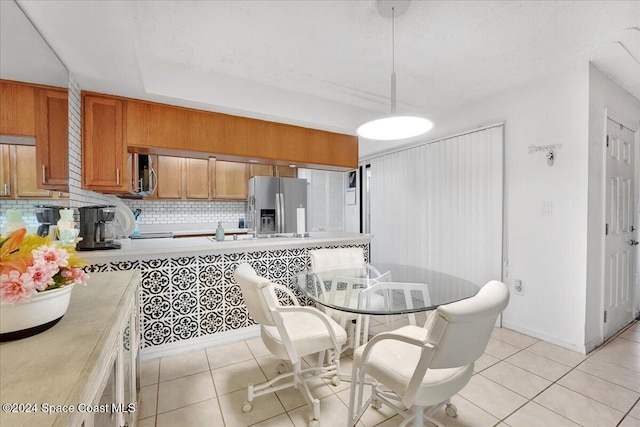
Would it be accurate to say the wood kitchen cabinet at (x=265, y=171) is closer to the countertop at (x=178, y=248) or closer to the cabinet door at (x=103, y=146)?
the countertop at (x=178, y=248)

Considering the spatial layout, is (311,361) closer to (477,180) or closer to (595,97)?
(477,180)

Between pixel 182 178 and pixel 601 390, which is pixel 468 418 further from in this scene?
pixel 182 178

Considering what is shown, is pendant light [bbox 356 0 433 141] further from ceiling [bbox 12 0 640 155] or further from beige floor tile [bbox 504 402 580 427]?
beige floor tile [bbox 504 402 580 427]

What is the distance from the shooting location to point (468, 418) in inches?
63.3

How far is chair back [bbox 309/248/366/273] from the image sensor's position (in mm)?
2496

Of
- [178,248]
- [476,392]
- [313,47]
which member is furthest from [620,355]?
[178,248]

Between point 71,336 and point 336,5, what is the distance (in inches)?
81.0

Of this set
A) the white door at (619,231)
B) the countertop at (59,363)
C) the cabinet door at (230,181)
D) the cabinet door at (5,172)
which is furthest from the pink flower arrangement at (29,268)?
the cabinet door at (230,181)

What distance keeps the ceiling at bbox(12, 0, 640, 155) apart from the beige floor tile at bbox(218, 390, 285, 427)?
231 cm

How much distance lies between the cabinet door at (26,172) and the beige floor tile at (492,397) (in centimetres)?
281

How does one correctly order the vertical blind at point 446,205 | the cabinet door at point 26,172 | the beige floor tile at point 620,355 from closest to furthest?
the cabinet door at point 26,172 → the beige floor tile at point 620,355 → the vertical blind at point 446,205

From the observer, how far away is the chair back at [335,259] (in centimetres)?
250

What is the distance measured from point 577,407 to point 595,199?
1.70 metres

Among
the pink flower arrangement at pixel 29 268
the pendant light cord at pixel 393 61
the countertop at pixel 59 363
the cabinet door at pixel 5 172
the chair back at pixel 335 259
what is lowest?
the chair back at pixel 335 259
